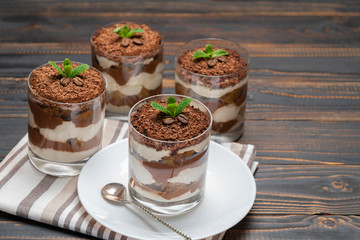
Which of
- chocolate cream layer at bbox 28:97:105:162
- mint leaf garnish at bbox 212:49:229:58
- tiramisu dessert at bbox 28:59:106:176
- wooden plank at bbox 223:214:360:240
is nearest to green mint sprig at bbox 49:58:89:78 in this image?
tiramisu dessert at bbox 28:59:106:176

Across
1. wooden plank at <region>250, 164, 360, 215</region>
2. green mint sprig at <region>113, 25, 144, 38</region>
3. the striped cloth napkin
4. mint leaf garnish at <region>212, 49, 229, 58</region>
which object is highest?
mint leaf garnish at <region>212, 49, 229, 58</region>

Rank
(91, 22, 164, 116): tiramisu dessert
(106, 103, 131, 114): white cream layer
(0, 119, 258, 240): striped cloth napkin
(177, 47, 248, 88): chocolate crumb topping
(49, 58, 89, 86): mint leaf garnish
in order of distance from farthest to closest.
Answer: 1. (106, 103, 131, 114): white cream layer
2. (91, 22, 164, 116): tiramisu dessert
3. (177, 47, 248, 88): chocolate crumb topping
4. (49, 58, 89, 86): mint leaf garnish
5. (0, 119, 258, 240): striped cloth napkin

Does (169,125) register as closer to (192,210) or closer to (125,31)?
(192,210)

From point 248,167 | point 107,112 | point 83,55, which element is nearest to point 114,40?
point 107,112

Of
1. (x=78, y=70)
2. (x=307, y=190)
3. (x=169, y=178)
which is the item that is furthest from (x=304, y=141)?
(x=78, y=70)

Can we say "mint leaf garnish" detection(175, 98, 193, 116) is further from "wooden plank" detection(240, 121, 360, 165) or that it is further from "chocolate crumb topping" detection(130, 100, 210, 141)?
"wooden plank" detection(240, 121, 360, 165)

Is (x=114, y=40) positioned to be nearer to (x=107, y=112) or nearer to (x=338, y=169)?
(x=107, y=112)
